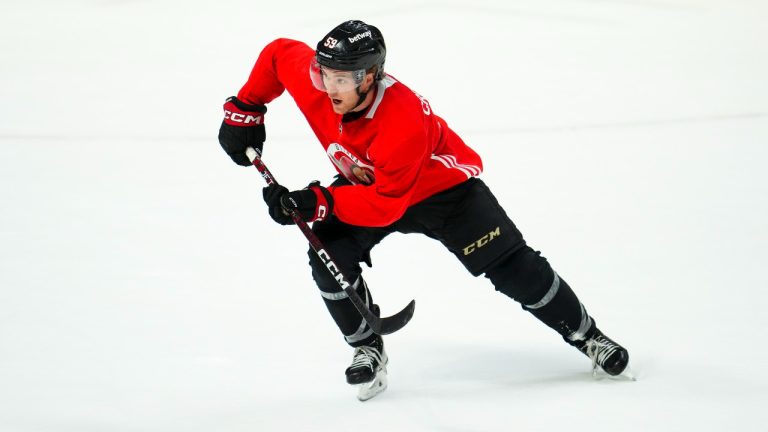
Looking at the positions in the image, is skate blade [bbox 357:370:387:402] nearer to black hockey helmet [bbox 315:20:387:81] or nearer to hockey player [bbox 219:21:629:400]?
hockey player [bbox 219:21:629:400]

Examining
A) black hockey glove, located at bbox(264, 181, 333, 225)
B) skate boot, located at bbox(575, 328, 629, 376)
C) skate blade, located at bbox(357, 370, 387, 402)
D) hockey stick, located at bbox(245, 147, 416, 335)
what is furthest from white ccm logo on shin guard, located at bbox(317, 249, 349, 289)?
skate boot, located at bbox(575, 328, 629, 376)

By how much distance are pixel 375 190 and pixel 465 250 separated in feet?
1.21

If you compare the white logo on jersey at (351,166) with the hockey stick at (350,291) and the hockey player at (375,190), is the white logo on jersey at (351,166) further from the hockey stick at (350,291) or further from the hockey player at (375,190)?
the hockey stick at (350,291)

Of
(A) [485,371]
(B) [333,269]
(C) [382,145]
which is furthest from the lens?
(A) [485,371]

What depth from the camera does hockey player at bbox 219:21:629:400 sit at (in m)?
2.35

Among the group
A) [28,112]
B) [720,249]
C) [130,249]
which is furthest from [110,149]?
[720,249]

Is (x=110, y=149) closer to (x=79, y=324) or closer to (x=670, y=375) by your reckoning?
(x=79, y=324)

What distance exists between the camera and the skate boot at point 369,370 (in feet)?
8.33

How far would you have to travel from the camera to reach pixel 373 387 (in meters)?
2.62

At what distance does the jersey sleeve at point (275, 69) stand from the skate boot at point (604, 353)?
107 centimetres

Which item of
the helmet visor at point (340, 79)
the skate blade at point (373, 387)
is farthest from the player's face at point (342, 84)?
the skate blade at point (373, 387)

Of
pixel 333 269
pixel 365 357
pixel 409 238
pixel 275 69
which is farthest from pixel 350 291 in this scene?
pixel 409 238

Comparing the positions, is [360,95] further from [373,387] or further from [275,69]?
[373,387]

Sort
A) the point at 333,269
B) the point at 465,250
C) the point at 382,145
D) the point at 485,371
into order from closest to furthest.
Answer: the point at 382,145
the point at 333,269
the point at 465,250
the point at 485,371
